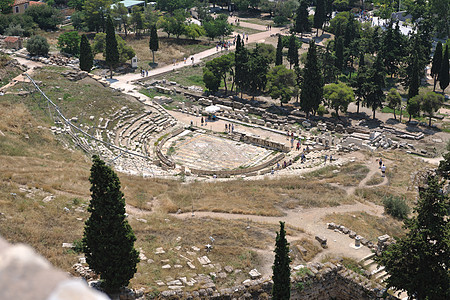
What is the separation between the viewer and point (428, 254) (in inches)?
932

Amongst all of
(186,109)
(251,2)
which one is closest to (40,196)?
(186,109)

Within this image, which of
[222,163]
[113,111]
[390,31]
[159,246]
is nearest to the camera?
[159,246]

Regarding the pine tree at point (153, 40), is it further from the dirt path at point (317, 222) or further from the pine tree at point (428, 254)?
the pine tree at point (428, 254)

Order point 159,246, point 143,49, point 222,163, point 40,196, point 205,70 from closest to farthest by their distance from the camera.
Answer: point 159,246, point 40,196, point 222,163, point 205,70, point 143,49

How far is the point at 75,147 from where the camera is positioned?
1813 inches

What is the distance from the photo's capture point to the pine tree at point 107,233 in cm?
2100

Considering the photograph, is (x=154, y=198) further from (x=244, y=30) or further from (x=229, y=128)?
(x=244, y=30)

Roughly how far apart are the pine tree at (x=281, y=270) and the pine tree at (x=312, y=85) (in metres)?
43.5

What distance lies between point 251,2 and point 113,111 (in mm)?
68083

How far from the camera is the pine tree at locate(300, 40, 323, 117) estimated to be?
207ft

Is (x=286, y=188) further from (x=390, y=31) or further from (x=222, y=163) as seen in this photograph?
(x=390, y=31)

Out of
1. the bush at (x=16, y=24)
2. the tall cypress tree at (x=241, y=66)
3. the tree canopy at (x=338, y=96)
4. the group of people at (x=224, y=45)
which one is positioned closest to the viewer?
the tree canopy at (x=338, y=96)

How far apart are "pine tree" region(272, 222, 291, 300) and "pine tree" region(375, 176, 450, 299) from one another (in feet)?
20.2

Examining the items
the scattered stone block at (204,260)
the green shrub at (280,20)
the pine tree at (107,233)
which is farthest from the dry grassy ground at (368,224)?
the green shrub at (280,20)
